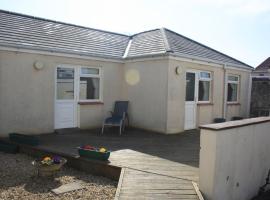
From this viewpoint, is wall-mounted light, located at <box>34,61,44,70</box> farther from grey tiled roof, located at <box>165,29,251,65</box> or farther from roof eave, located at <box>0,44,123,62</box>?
grey tiled roof, located at <box>165,29,251,65</box>

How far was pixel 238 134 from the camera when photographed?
5.08m

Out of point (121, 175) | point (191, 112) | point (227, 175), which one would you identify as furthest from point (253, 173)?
point (191, 112)

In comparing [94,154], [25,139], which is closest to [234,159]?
[94,154]

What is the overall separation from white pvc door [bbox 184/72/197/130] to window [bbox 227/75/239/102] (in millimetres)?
2856

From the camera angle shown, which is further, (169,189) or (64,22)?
(64,22)

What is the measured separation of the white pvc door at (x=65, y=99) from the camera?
405 inches

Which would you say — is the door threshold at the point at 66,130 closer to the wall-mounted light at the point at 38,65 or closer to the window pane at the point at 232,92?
the wall-mounted light at the point at 38,65

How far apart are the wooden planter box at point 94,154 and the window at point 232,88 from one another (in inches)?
357

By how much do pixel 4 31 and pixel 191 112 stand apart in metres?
7.42

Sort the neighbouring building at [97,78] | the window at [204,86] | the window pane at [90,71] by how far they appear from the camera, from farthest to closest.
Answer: the window at [204,86]
the window pane at [90,71]
the neighbouring building at [97,78]

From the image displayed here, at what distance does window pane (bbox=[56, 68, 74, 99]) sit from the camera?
33.8 ft

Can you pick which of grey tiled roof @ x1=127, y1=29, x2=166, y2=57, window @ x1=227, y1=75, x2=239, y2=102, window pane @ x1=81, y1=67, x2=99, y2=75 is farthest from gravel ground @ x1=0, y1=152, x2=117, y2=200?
window @ x1=227, y1=75, x2=239, y2=102

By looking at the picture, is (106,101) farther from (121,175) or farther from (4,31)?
(121,175)

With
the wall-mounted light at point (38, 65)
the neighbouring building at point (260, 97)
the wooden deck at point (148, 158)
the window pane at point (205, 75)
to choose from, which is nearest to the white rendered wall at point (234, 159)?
the wooden deck at point (148, 158)
